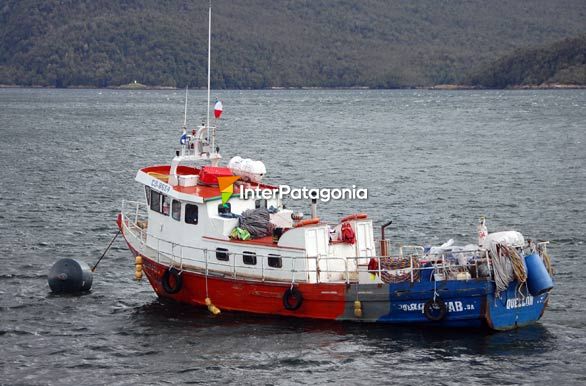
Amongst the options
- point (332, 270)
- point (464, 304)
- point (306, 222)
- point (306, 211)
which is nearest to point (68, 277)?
point (306, 222)

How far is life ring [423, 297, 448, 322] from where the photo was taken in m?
29.0

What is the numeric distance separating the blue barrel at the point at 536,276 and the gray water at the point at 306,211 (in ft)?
5.36

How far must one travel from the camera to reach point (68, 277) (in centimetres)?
3491

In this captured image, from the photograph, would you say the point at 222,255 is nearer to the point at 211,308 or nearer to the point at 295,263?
the point at 211,308

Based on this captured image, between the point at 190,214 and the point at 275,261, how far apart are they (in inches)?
131

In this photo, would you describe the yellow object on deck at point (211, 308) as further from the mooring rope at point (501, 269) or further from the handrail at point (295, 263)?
the mooring rope at point (501, 269)

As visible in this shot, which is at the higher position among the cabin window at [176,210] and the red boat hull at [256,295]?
the cabin window at [176,210]

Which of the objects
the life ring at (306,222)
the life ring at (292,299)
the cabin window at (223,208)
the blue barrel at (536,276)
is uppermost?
the cabin window at (223,208)

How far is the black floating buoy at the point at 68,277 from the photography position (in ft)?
115

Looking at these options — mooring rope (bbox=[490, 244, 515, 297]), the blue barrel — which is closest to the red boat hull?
mooring rope (bbox=[490, 244, 515, 297])

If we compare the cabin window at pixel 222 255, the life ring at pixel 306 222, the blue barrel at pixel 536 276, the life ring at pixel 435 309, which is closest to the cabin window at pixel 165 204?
the cabin window at pixel 222 255

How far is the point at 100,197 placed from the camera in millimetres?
58688

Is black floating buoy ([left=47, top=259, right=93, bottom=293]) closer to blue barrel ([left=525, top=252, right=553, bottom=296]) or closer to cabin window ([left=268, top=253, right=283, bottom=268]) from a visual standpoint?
cabin window ([left=268, top=253, right=283, bottom=268])

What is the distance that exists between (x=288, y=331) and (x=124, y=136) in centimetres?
8716
